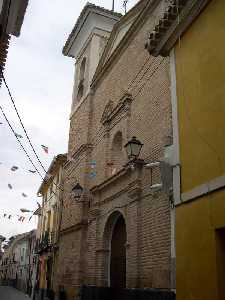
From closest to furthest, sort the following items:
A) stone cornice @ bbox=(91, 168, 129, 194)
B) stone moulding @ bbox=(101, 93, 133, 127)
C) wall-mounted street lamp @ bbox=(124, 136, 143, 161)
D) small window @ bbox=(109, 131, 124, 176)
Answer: wall-mounted street lamp @ bbox=(124, 136, 143, 161) < stone cornice @ bbox=(91, 168, 129, 194) < stone moulding @ bbox=(101, 93, 133, 127) < small window @ bbox=(109, 131, 124, 176)

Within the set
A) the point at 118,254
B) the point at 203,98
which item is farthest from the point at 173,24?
the point at 118,254

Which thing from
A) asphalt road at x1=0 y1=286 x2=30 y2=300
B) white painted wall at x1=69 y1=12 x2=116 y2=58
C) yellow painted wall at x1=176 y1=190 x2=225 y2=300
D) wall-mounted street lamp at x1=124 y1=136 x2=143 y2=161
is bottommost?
asphalt road at x1=0 y1=286 x2=30 y2=300

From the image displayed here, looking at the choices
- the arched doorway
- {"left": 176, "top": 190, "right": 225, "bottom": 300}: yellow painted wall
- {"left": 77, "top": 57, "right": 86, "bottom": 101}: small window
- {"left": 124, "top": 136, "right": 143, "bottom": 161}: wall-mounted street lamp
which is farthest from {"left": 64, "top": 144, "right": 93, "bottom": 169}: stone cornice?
{"left": 176, "top": 190, "right": 225, "bottom": 300}: yellow painted wall

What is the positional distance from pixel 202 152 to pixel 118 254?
555cm

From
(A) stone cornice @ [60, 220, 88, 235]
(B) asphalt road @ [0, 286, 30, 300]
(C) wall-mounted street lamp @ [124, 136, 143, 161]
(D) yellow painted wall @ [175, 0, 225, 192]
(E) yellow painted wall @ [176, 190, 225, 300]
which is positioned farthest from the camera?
(B) asphalt road @ [0, 286, 30, 300]

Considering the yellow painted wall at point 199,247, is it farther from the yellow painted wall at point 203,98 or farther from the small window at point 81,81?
the small window at point 81,81

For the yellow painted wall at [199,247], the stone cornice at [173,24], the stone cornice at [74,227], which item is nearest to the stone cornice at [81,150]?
the stone cornice at [74,227]

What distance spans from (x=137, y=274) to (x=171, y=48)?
4557mm

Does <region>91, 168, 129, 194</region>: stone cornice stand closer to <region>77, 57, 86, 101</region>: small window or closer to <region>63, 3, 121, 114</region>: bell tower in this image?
<region>63, 3, 121, 114</region>: bell tower

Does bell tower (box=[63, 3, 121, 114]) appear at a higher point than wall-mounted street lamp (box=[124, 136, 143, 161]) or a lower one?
higher

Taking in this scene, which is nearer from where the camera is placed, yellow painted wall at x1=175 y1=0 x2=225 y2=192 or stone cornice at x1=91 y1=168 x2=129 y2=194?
yellow painted wall at x1=175 y1=0 x2=225 y2=192

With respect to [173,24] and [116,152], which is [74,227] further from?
[173,24]

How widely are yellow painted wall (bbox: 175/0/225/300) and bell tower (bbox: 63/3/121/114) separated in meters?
8.63

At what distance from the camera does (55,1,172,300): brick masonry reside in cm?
808
